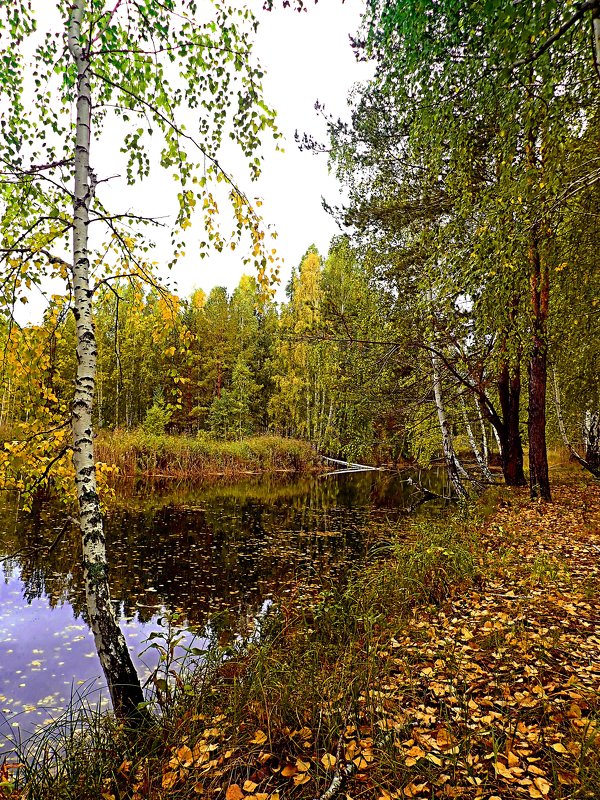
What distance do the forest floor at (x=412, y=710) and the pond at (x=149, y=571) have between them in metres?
1.37

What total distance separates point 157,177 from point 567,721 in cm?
534

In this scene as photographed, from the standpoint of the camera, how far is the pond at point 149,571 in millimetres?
4477

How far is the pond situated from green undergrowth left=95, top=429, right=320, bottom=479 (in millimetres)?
3807

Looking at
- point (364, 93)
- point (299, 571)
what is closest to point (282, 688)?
point (299, 571)

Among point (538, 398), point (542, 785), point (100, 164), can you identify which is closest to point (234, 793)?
point (542, 785)

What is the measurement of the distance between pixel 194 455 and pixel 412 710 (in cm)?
1867

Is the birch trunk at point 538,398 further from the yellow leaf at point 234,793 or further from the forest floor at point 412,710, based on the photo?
the yellow leaf at point 234,793

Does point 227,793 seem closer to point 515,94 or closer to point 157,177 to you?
point 157,177

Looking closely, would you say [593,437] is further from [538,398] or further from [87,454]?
[87,454]

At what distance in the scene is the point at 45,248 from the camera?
3.40 metres

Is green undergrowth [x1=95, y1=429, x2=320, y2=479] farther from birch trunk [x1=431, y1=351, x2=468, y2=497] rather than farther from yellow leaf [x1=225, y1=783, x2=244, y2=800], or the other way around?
yellow leaf [x1=225, y1=783, x2=244, y2=800]

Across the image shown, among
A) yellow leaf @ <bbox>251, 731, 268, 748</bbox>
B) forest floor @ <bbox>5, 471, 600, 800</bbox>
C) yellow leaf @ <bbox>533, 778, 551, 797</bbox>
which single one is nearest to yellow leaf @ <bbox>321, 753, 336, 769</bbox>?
forest floor @ <bbox>5, 471, 600, 800</bbox>

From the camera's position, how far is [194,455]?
67.5 ft

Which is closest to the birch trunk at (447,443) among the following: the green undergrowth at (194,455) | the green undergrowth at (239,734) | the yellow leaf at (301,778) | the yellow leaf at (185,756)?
the green undergrowth at (239,734)
